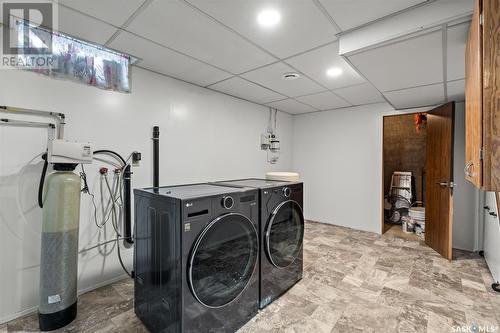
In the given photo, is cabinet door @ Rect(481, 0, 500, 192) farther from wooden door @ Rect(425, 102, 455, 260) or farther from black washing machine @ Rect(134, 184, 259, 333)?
wooden door @ Rect(425, 102, 455, 260)

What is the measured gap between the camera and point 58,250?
1.79m

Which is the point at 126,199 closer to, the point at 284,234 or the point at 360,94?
the point at 284,234

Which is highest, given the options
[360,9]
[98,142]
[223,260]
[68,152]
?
[360,9]

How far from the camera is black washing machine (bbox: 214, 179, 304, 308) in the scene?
6.62 ft

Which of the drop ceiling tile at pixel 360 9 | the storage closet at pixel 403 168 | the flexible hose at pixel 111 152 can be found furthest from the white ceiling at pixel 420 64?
the flexible hose at pixel 111 152

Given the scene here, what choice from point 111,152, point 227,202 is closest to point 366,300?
point 227,202

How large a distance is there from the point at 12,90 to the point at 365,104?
4695 mm

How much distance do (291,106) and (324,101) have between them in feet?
2.12

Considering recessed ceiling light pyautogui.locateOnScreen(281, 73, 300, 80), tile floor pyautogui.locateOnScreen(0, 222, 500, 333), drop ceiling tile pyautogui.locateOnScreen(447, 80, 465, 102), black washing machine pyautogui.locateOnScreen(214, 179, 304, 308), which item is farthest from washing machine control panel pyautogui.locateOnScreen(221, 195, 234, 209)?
drop ceiling tile pyautogui.locateOnScreen(447, 80, 465, 102)

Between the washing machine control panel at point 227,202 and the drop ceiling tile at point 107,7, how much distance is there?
1.47m

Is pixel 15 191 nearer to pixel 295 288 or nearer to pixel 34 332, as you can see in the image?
pixel 34 332

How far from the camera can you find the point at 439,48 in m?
1.88

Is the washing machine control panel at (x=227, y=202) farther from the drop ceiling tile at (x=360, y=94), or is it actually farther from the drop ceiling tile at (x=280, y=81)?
the drop ceiling tile at (x=360, y=94)

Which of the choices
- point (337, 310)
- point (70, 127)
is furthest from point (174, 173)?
point (337, 310)
